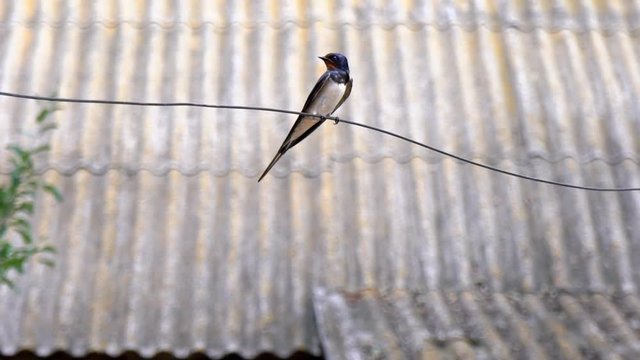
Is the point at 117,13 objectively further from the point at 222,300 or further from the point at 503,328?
the point at 503,328

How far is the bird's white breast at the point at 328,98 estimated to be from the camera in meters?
5.27

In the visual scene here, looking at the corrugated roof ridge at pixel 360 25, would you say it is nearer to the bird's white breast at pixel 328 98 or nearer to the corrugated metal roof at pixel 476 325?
the bird's white breast at pixel 328 98

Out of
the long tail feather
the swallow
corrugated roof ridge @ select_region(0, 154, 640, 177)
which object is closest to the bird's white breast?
the swallow

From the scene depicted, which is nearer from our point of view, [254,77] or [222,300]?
[222,300]

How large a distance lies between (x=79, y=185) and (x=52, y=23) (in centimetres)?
122

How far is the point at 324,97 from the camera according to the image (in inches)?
209

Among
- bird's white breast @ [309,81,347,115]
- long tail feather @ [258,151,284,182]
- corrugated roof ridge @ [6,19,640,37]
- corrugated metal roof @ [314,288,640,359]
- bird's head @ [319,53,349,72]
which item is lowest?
corrugated metal roof @ [314,288,640,359]

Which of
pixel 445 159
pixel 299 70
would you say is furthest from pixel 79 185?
pixel 445 159

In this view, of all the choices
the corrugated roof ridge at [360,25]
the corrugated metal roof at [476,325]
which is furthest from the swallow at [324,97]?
the corrugated roof ridge at [360,25]

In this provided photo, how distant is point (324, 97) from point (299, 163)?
0.50m

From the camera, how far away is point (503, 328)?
4.64 m

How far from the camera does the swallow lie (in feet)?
17.2

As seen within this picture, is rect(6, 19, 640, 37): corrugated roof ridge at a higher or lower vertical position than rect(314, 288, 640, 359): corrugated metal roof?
higher

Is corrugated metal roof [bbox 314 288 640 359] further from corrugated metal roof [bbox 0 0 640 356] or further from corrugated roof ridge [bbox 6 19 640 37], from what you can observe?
corrugated roof ridge [bbox 6 19 640 37]
